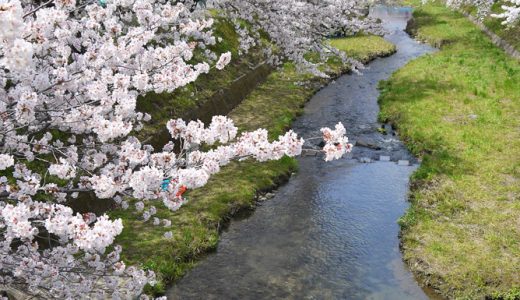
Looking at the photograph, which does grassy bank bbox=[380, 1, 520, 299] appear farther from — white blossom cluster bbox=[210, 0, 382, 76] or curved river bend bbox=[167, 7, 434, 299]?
white blossom cluster bbox=[210, 0, 382, 76]

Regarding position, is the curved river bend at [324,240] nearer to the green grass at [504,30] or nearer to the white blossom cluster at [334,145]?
the white blossom cluster at [334,145]

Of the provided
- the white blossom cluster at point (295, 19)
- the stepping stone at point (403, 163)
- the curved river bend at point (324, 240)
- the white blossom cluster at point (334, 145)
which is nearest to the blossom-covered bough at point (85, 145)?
the white blossom cluster at point (334, 145)

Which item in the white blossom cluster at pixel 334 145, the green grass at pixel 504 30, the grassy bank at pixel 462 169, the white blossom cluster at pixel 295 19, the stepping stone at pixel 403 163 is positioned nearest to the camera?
the white blossom cluster at pixel 334 145

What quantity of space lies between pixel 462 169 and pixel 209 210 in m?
9.45

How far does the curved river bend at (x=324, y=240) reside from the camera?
1206 centimetres

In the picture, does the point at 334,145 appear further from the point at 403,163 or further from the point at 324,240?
the point at 403,163

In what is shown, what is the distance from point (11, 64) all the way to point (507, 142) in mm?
19502

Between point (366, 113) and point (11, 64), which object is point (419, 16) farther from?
point (11, 64)

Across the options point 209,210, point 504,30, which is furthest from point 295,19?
point 504,30

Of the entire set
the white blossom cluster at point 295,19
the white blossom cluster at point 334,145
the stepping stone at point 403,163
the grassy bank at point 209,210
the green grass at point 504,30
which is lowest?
the stepping stone at point 403,163

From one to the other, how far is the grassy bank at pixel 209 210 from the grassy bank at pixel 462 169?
5.15m

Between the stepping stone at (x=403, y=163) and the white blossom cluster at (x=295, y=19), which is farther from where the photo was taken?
the stepping stone at (x=403, y=163)

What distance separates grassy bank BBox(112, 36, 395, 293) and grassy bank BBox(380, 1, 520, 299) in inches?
203

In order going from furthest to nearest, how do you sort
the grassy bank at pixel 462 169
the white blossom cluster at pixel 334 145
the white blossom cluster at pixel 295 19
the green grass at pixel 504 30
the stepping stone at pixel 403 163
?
1. the green grass at pixel 504 30
2. the stepping stone at pixel 403 163
3. the white blossom cluster at pixel 295 19
4. the grassy bank at pixel 462 169
5. the white blossom cluster at pixel 334 145
